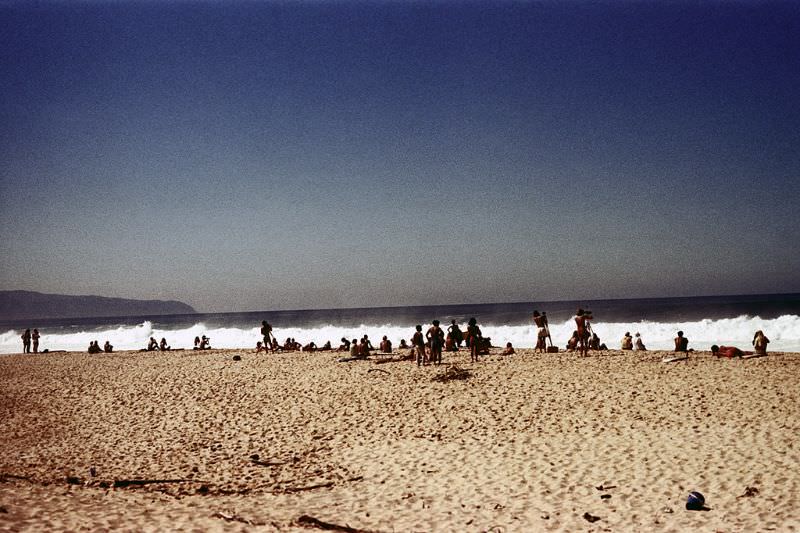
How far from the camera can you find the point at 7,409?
1516 centimetres

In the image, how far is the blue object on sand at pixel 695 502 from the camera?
6922 millimetres

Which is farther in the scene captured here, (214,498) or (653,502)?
(214,498)

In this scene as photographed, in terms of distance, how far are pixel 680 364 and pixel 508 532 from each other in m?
13.4

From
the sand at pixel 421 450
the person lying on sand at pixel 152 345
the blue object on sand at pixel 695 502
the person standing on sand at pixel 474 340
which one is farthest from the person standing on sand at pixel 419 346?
the person lying on sand at pixel 152 345

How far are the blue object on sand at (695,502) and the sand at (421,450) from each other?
0.13 metres

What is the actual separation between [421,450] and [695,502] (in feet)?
16.0

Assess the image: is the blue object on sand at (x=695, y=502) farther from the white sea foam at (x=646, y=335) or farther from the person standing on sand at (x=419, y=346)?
the white sea foam at (x=646, y=335)

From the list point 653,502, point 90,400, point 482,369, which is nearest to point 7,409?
point 90,400

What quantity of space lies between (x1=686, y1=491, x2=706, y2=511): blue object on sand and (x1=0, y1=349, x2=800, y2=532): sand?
128 mm

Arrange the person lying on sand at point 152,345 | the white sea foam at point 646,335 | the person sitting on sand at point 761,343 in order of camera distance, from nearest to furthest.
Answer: the person sitting on sand at point 761,343 < the white sea foam at point 646,335 < the person lying on sand at point 152,345

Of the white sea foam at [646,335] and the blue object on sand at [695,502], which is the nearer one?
the blue object on sand at [695,502]

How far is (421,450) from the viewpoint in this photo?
10.1m

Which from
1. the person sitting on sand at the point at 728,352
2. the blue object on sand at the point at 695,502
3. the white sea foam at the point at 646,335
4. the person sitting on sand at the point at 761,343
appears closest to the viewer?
the blue object on sand at the point at 695,502

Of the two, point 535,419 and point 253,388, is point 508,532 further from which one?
point 253,388
